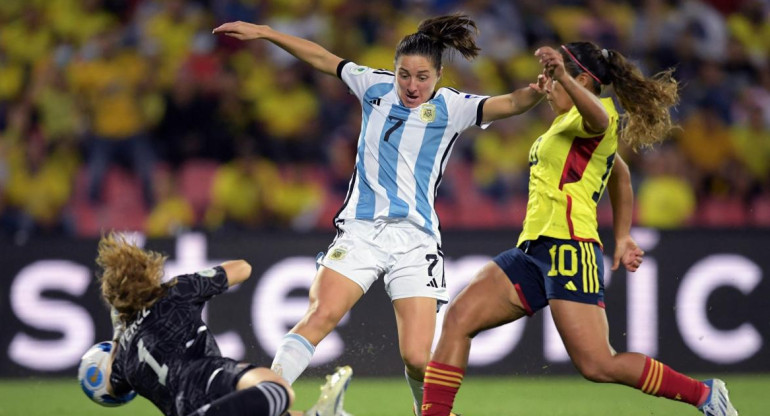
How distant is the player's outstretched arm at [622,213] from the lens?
520cm

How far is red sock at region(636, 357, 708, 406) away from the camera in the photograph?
15.9 feet

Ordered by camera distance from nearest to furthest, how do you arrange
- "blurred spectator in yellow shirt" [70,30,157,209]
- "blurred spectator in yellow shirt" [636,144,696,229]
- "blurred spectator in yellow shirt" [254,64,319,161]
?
"blurred spectator in yellow shirt" [636,144,696,229] < "blurred spectator in yellow shirt" [70,30,157,209] < "blurred spectator in yellow shirt" [254,64,319,161]

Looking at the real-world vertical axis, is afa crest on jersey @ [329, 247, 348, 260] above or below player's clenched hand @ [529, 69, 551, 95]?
below

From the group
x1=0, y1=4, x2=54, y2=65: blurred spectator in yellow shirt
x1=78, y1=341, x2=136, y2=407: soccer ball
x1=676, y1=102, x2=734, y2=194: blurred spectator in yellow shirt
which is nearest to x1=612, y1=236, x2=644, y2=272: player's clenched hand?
x1=78, y1=341, x2=136, y2=407: soccer ball

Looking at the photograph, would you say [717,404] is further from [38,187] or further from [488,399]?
[38,187]

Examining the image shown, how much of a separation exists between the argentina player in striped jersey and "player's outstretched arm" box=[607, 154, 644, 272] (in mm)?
589

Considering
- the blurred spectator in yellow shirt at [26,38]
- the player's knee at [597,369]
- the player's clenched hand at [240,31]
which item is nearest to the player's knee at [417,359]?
the player's knee at [597,369]

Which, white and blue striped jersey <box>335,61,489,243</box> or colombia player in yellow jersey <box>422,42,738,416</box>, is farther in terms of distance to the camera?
white and blue striped jersey <box>335,61,489,243</box>

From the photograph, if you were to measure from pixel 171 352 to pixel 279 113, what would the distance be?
5.81m

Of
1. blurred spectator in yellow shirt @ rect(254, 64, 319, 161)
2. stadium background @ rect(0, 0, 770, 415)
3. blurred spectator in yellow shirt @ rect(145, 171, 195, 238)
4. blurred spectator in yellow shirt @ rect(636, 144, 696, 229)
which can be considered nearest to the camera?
stadium background @ rect(0, 0, 770, 415)

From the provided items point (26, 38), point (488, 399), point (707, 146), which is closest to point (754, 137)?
point (707, 146)

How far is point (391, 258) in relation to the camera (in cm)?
522

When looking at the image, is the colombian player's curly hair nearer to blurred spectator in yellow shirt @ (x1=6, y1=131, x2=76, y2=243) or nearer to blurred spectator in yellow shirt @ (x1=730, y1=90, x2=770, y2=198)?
blurred spectator in yellow shirt @ (x1=6, y1=131, x2=76, y2=243)

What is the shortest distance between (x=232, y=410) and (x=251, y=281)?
3.58 metres
